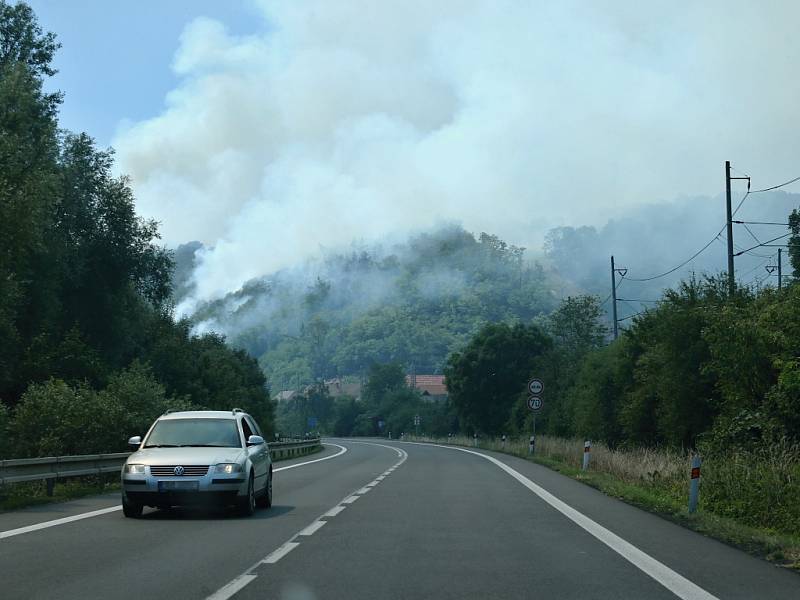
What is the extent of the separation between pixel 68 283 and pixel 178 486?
1396 inches

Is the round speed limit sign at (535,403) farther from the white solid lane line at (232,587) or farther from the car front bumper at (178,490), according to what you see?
the white solid lane line at (232,587)

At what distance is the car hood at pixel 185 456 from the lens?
14.6 metres

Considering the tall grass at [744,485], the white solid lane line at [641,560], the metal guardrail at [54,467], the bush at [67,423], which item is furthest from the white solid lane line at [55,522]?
the tall grass at [744,485]

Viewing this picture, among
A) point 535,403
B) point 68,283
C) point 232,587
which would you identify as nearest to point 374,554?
point 232,587

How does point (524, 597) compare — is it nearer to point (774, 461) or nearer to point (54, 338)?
point (774, 461)

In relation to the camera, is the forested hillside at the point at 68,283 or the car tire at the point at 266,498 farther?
the forested hillside at the point at 68,283

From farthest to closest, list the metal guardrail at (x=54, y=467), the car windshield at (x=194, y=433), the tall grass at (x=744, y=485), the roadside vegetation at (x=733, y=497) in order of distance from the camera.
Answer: the metal guardrail at (x=54, y=467) < the car windshield at (x=194, y=433) < the tall grass at (x=744, y=485) < the roadside vegetation at (x=733, y=497)

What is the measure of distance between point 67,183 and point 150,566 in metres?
39.3

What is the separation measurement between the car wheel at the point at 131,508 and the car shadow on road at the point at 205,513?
0.12 metres

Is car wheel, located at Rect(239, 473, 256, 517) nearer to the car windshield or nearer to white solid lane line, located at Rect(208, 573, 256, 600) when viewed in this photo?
the car windshield

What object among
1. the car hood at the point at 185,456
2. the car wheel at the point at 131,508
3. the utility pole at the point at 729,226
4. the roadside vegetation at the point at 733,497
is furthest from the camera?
the utility pole at the point at 729,226

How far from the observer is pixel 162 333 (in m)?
63.2

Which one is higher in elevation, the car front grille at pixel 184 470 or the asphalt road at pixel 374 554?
the car front grille at pixel 184 470

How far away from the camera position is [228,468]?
14719 mm
